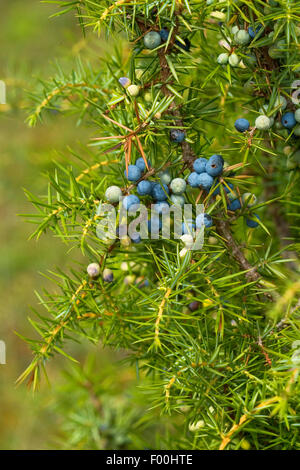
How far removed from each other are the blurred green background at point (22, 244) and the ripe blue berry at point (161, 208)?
31 cm

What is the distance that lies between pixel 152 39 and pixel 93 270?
145 mm

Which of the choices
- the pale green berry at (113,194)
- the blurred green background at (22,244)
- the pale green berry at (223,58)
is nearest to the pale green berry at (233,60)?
the pale green berry at (223,58)

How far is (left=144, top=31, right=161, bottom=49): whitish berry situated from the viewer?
302mm

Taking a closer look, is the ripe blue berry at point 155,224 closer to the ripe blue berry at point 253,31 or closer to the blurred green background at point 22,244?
the ripe blue berry at point 253,31

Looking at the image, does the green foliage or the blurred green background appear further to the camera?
the blurred green background

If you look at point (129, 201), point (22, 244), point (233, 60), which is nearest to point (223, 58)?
point (233, 60)

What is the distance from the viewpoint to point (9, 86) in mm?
523

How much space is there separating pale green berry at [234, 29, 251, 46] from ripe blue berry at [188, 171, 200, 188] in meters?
0.08

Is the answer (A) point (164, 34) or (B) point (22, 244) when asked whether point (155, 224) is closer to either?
(A) point (164, 34)

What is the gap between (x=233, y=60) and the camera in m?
0.31

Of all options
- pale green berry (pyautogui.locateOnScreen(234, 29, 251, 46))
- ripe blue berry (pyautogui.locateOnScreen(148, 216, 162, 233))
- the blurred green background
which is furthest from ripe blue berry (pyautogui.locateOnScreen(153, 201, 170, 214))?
the blurred green background

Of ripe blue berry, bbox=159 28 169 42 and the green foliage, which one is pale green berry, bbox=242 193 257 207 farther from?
ripe blue berry, bbox=159 28 169 42

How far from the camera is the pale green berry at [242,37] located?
31 cm
